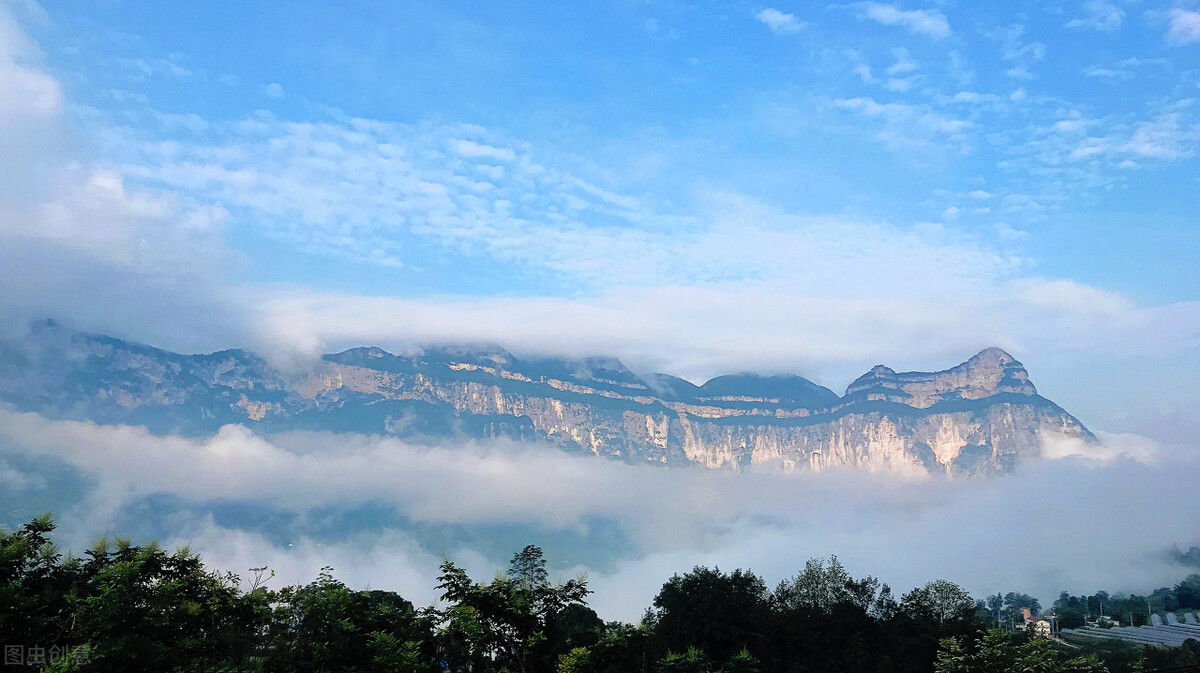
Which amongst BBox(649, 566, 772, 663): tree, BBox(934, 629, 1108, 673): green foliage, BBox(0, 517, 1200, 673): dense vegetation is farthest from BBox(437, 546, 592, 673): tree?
BBox(649, 566, 772, 663): tree

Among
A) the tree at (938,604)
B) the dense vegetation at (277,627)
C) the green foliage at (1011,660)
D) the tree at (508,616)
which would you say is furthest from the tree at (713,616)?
the tree at (508,616)

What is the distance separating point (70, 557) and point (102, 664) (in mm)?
8215

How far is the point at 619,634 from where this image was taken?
1163 inches

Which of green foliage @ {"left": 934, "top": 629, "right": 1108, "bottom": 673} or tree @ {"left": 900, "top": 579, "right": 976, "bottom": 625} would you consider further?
tree @ {"left": 900, "top": 579, "right": 976, "bottom": 625}

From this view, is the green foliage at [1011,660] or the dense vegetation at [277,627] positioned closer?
the dense vegetation at [277,627]

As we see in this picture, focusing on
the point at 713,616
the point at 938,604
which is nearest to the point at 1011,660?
the point at 713,616

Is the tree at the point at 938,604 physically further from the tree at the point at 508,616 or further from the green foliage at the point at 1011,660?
the tree at the point at 508,616

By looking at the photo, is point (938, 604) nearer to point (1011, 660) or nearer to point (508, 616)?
point (1011, 660)

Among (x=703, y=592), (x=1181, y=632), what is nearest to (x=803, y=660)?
(x=703, y=592)

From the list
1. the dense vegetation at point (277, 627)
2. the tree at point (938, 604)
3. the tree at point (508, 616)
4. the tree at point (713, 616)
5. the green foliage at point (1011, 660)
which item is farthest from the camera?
the tree at point (938, 604)

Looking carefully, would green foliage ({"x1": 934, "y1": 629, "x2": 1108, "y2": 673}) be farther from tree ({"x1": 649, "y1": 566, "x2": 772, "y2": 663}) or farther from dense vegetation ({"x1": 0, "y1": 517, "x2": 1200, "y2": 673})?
tree ({"x1": 649, "y1": 566, "x2": 772, "y2": 663})

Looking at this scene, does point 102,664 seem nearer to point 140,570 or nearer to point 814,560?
point 140,570

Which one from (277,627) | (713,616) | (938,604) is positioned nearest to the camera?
(277,627)

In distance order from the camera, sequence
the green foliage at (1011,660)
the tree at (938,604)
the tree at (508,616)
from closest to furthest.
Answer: the tree at (508,616)
the green foliage at (1011,660)
the tree at (938,604)
